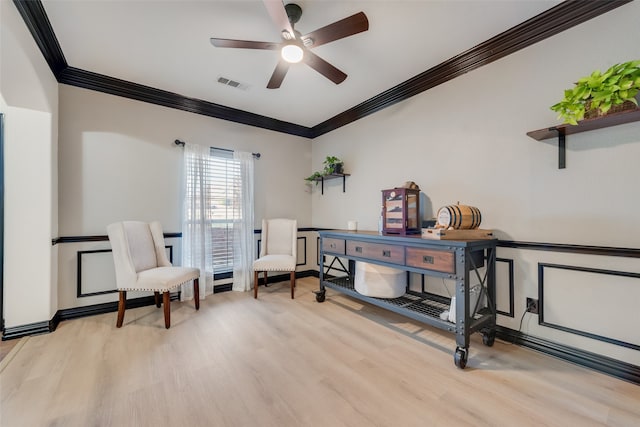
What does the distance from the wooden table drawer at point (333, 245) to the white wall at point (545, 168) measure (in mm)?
999

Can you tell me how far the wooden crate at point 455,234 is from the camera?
1967 mm

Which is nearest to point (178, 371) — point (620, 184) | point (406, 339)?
point (406, 339)

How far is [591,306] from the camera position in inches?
69.1

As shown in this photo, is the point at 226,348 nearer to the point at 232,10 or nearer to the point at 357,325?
the point at 357,325

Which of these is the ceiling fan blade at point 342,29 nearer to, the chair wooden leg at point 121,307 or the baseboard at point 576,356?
the baseboard at point 576,356

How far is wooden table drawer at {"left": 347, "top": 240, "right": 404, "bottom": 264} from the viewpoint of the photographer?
2.23 metres

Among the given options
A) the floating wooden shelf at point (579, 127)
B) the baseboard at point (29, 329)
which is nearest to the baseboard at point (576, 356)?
the floating wooden shelf at point (579, 127)

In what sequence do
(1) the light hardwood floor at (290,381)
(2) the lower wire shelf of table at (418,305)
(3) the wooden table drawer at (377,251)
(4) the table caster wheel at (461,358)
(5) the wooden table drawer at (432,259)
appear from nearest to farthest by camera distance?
(1) the light hardwood floor at (290,381), (4) the table caster wheel at (461,358), (5) the wooden table drawer at (432,259), (2) the lower wire shelf of table at (418,305), (3) the wooden table drawer at (377,251)

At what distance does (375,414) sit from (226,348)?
48.8 inches

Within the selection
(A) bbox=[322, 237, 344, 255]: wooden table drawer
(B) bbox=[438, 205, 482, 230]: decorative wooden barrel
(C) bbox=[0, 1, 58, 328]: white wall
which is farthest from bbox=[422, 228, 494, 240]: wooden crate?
(C) bbox=[0, 1, 58, 328]: white wall

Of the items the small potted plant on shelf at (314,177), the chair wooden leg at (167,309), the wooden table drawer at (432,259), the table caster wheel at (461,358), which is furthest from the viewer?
the small potted plant on shelf at (314,177)

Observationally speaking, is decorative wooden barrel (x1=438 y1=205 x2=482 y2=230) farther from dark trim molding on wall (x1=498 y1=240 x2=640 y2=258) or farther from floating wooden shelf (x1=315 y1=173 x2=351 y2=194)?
floating wooden shelf (x1=315 y1=173 x2=351 y2=194)

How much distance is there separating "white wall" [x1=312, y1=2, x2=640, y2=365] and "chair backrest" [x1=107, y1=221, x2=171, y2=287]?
2.90 meters

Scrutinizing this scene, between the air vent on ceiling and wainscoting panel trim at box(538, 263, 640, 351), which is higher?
the air vent on ceiling
